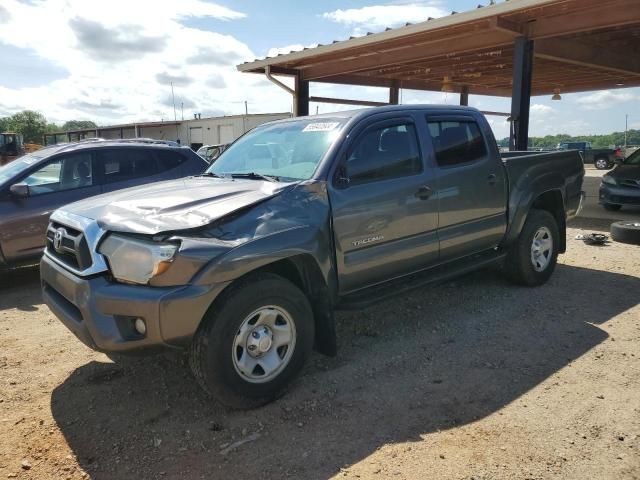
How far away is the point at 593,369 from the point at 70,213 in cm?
389

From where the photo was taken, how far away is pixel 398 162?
A: 4.02 m

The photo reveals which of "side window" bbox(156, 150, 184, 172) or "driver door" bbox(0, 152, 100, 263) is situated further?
"side window" bbox(156, 150, 184, 172)

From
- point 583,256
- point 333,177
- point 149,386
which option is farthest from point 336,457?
point 583,256

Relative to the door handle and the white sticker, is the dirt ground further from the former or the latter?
the white sticker

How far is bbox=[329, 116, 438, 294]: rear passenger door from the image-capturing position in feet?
11.7

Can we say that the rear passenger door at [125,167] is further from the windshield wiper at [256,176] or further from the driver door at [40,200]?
the windshield wiper at [256,176]

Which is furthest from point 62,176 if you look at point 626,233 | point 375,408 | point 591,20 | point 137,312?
point 591,20

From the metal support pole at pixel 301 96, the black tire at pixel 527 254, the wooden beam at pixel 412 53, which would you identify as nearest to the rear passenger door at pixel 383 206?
the black tire at pixel 527 254

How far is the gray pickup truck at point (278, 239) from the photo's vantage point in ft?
9.23

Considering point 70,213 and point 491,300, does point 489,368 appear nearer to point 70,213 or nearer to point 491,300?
point 491,300

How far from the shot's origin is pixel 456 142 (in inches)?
181

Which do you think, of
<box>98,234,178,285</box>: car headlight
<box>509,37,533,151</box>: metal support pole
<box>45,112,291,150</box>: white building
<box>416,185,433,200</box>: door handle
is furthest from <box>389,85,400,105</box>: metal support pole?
<box>45,112,291,150</box>: white building

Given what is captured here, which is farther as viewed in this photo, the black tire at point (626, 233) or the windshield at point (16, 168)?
the black tire at point (626, 233)

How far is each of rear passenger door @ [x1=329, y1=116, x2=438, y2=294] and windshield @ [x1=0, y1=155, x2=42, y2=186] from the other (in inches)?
178
